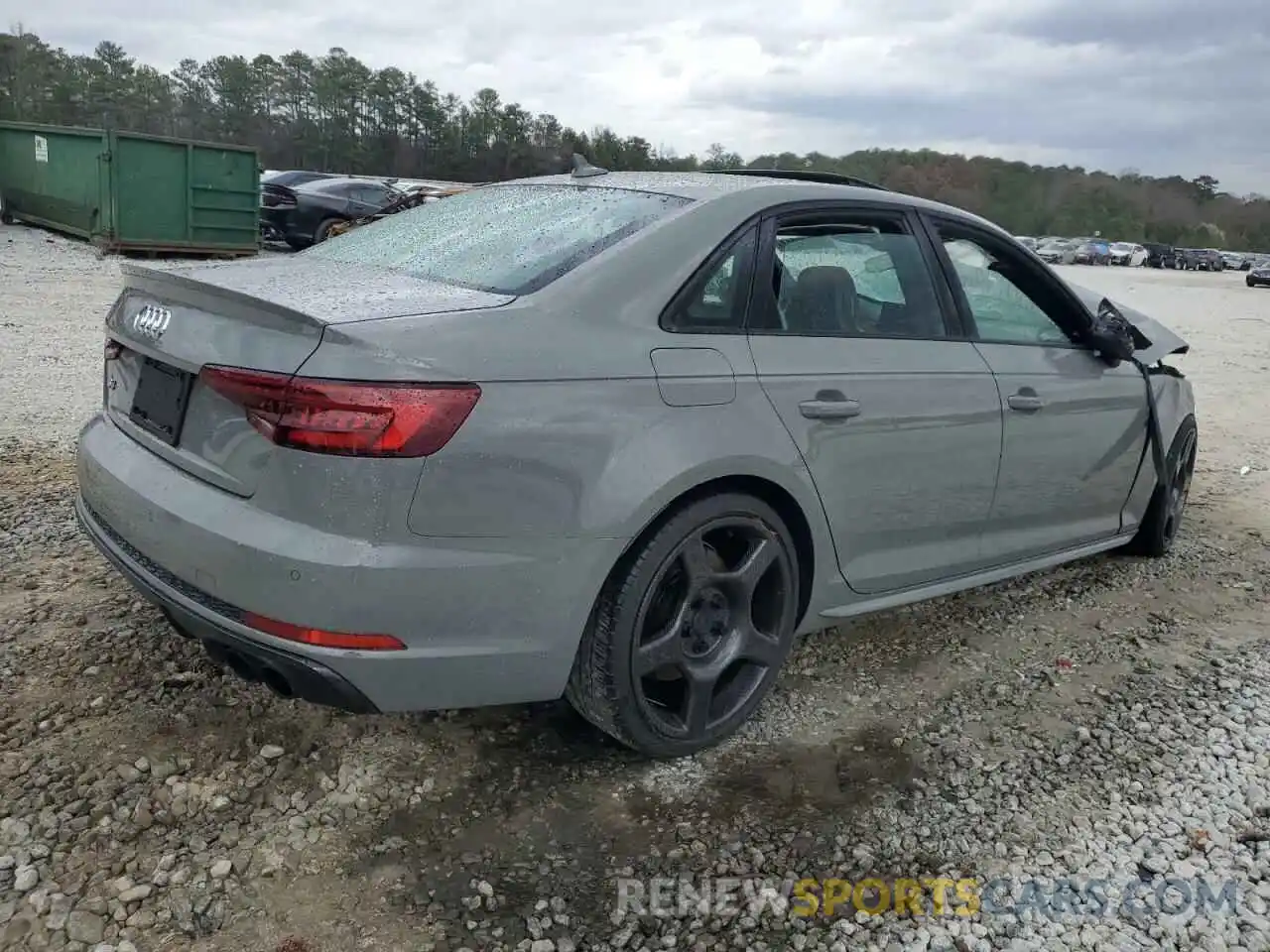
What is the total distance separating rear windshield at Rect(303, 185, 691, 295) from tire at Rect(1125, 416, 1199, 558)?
2.97 meters

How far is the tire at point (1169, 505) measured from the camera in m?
4.67

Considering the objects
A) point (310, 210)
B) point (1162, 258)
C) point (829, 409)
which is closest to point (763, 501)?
point (829, 409)

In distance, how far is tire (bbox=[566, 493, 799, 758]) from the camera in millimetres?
2533

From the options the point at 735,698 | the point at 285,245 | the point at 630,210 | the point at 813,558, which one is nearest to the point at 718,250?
the point at 630,210

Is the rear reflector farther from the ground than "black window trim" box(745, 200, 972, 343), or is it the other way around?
"black window trim" box(745, 200, 972, 343)

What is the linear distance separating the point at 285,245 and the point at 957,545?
57.6 ft

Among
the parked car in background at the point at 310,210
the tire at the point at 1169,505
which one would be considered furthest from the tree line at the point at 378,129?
the tire at the point at 1169,505

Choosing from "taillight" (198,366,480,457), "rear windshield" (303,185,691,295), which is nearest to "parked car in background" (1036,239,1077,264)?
"rear windshield" (303,185,691,295)

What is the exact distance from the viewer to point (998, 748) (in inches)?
120

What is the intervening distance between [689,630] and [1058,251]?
5827 cm

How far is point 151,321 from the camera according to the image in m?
2.59

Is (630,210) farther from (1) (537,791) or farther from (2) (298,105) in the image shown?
(2) (298,105)

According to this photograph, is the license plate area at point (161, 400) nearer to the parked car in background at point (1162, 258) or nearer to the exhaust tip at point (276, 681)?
Answer: the exhaust tip at point (276, 681)

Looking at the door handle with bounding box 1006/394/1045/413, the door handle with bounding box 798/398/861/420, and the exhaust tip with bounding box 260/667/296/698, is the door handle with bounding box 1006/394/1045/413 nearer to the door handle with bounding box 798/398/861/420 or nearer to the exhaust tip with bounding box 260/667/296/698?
the door handle with bounding box 798/398/861/420
